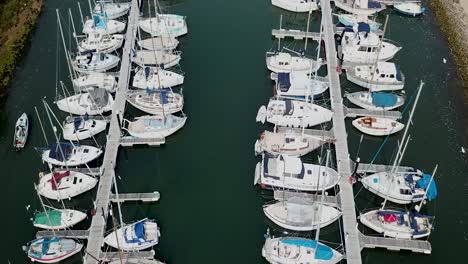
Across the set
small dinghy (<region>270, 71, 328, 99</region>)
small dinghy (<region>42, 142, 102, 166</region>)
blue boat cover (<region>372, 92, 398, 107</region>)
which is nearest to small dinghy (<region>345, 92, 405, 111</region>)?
blue boat cover (<region>372, 92, 398, 107</region>)

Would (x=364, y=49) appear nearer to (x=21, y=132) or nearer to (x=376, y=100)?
(x=376, y=100)

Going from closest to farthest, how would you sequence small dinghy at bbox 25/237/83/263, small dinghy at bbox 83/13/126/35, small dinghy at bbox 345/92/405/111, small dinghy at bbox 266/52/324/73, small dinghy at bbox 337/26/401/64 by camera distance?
small dinghy at bbox 25/237/83/263, small dinghy at bbox 345/92/405/111, small dinghy at bbox 266/52/324/73, small dinghy at bbox 337/26/401/64, small dinghy at bbox 83/13/126/35

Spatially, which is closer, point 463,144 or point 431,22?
point 463,144

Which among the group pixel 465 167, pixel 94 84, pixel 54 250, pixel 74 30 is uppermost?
pixel 74 30

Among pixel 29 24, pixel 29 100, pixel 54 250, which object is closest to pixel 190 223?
pixel 54 250

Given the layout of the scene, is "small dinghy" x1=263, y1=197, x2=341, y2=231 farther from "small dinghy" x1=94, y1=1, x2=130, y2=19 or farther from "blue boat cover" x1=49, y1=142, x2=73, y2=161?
"small dinghy" x1=94, y1=1, x2=130, y2=19

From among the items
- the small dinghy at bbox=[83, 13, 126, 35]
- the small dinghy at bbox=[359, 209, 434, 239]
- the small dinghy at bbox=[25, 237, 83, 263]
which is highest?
the small dinghy at bbox=[83, 13, 126, 35]

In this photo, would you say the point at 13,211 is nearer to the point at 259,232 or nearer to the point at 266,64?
the point at 259,232
